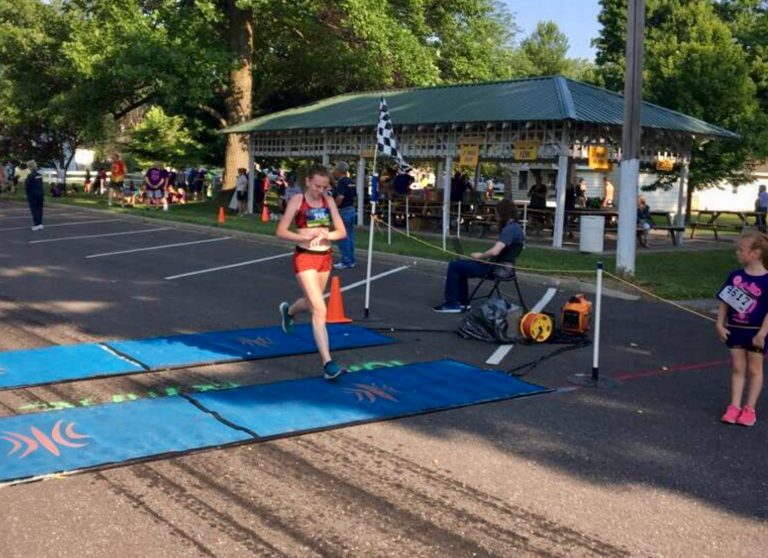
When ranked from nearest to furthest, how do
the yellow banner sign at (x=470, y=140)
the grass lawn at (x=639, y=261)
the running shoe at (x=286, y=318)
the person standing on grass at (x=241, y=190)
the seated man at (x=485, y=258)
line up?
the running shoe at (x=286, y=318), the seated man at (x=485, y=258), the grass lawn at (x=639, y=261), the yellow banner sign at (x=470, y=140), the person standing on grass at (x=241, y=190)

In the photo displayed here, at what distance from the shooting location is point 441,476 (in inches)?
199

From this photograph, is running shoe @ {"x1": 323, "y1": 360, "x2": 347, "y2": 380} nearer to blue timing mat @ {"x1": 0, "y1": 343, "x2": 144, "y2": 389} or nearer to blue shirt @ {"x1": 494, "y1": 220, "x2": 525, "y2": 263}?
blue timing mat @ {"x1": 0, "y1": 343, "x2": 144, "y2": 389}

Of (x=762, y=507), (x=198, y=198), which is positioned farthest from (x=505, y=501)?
(x=198, y=198)

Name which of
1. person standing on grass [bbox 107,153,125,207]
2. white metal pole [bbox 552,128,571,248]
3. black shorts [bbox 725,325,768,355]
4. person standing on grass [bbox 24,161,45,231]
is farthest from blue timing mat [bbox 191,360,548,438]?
person standing on grass [bbox 107,153,125,207]

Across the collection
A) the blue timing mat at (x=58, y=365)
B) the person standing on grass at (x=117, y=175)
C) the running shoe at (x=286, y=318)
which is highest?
the person standing on grass at (x=117, y=175)

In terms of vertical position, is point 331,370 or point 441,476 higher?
point 331,370

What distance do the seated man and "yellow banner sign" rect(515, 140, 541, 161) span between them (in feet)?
30.5

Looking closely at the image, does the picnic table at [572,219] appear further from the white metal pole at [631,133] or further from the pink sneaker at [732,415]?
the pink sneaker at [732,415]

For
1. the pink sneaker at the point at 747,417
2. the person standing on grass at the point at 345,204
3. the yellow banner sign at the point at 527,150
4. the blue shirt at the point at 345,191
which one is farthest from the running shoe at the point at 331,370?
the yellow banner sign at the point at 527,150

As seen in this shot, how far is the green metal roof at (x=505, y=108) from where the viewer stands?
62.6 feet

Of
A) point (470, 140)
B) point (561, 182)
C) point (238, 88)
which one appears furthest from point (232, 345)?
point (238, 88)

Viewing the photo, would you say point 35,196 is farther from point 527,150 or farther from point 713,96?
point 713,96

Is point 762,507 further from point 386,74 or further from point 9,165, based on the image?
point 9,165

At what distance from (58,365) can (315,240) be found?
2.61 metres
